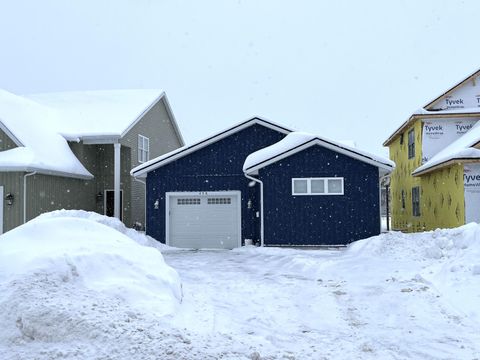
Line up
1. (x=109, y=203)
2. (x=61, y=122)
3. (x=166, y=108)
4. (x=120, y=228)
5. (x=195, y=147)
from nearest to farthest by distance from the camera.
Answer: (x=120, y=228)
(x=195, y=147)
(x=61, y=122)
(x=109, y=203)
(x=166, y=108)

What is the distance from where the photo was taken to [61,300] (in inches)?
244

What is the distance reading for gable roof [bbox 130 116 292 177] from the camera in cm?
1988

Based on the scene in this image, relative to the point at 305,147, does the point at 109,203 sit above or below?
below

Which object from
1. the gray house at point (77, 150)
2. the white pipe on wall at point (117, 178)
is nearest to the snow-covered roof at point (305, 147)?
the white pipe on wall at point (117, 178)

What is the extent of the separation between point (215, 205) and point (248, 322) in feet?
41.7

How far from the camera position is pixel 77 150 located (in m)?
23.7

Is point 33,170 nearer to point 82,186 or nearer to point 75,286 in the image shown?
point 82,186

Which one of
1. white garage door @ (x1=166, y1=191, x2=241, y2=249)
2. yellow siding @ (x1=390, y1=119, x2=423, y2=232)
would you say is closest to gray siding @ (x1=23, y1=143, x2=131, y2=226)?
white garage door @ (x1=166, y1=191, x2=241, y2=249)

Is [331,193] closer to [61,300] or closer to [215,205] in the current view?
[215,205]

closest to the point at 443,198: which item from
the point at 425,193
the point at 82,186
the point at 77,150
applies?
the point at 425,193

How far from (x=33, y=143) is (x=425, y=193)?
55.8ft

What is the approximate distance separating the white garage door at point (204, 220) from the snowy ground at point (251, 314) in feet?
26.4

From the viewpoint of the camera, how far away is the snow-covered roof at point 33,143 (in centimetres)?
1997

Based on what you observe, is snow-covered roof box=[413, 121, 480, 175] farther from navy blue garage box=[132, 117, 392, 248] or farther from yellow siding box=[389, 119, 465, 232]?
navy blue garage box=[132, 117, 392, 248]
